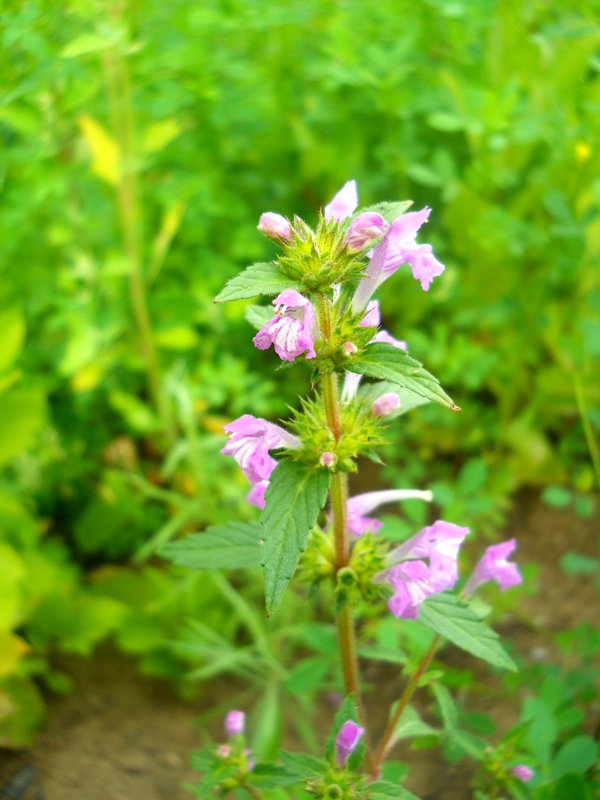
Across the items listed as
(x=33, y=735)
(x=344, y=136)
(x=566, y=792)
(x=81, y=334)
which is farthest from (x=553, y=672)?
(x=344, y=136)

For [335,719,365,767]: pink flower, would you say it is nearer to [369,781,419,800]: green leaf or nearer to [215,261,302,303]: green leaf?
[369,781,419,800]: green leaf

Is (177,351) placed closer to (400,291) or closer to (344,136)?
(400,291)

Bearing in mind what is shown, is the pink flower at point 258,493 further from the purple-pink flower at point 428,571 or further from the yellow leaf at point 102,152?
the yellow leaf at point 102,152

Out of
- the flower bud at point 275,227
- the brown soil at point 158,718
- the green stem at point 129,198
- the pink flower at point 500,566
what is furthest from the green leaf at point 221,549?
the green stem at point 129,198

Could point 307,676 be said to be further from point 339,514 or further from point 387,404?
point 387,404

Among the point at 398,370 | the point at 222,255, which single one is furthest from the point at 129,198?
the point at 398,370
